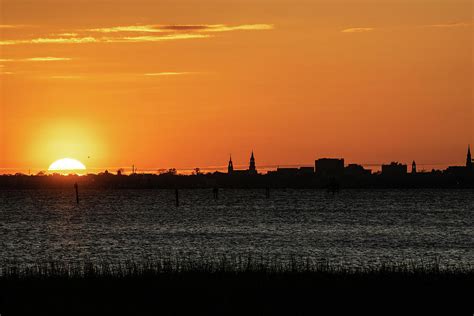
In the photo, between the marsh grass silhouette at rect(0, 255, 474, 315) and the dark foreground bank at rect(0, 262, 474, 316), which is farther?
the marsh grass silhouette at rect(0, 255, 474, 315)

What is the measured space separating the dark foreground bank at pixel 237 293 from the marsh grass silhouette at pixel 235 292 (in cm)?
3

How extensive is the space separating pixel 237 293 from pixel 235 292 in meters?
0.12

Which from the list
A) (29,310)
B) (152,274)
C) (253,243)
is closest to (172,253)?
(253,243)

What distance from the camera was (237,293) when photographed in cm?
3219

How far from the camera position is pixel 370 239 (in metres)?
93.8

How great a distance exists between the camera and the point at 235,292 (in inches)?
1271

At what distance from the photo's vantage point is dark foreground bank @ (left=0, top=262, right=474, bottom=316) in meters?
30.1

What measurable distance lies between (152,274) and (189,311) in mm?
5750

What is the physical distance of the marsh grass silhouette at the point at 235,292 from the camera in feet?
99.2

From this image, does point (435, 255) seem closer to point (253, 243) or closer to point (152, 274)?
point (253, 243)

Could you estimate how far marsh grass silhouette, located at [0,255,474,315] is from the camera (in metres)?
30.2

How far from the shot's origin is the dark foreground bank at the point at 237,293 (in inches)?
1185

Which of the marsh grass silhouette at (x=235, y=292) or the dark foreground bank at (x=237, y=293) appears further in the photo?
the marsh grass silhouette at (x=235, y=292)

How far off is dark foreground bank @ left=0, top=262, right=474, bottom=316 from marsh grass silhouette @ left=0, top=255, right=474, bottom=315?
3cm
